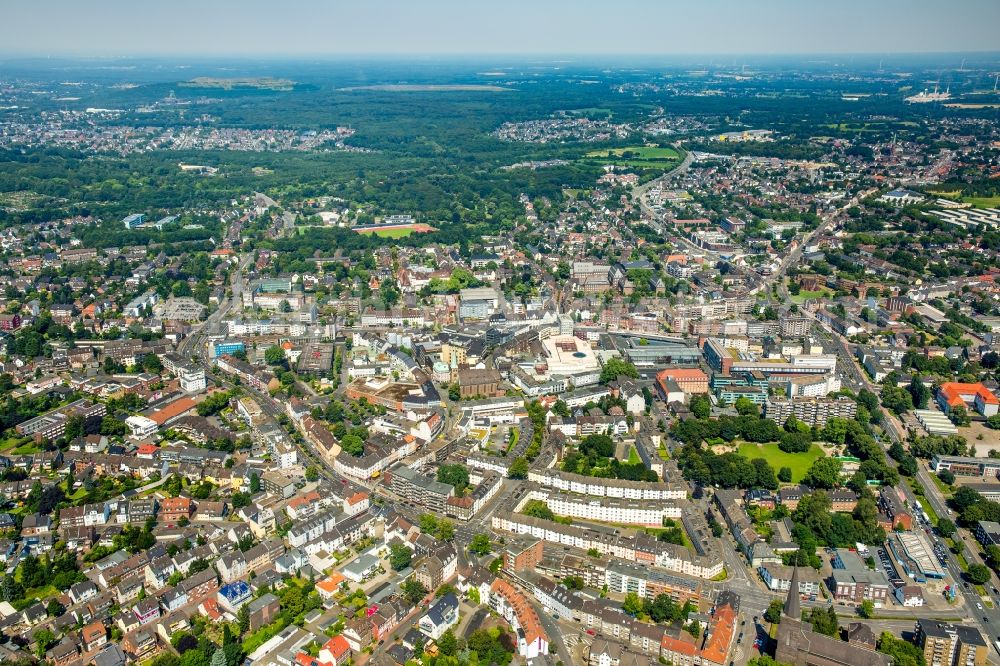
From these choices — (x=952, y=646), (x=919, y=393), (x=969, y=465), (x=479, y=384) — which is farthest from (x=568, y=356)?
(x=952, y=646)

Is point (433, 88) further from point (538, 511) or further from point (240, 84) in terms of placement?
point (538, 511)

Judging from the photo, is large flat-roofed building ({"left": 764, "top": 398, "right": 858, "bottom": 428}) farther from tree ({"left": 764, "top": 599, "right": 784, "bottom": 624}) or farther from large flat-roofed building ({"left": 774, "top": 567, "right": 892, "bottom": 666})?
large flat-roofed building ({"left": 774, "top": 567, "right": 892, "bottom": 666})

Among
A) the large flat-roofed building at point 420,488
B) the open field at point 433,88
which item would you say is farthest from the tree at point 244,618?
the open field at point 433,88

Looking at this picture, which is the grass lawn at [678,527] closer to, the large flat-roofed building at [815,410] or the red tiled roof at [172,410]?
the large flat-roofed building at [815,410]

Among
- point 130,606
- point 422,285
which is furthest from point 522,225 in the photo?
point 130,606

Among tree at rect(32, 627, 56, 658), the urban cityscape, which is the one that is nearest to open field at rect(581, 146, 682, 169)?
the urban cityscape

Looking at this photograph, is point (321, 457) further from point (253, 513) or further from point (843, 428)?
point (843, 428)

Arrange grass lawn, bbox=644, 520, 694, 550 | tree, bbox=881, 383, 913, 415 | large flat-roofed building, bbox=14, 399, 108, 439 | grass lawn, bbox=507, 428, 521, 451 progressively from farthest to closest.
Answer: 1. tree, bbox=881, 383, 913, 415
2. large flat-roofed building, bbox=14, 399, 108, 439
3. grass lawn, bbox=507, 428, 521, 451
4. grass lawn, bbox=644, 520, 694, 550
